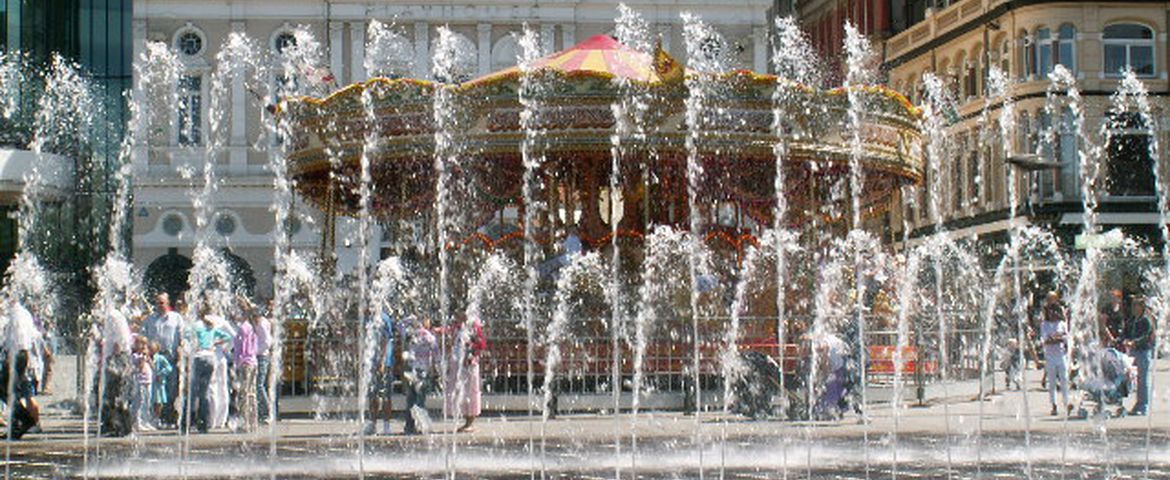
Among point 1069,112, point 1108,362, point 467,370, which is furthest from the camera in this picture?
point 1069,112

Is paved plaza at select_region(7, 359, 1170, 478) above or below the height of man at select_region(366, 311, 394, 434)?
below

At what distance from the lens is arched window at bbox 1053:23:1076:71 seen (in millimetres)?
Result: 43656

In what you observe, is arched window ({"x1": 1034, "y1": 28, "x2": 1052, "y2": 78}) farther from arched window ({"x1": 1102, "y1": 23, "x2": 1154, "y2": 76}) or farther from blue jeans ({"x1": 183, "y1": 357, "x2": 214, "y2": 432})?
blue jeans ({"x1": 183, "y1": 357, "x2": 214, "y2": 432})

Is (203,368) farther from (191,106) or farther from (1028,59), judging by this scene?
(1028,59)

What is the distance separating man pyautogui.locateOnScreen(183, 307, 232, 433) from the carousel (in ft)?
11.4

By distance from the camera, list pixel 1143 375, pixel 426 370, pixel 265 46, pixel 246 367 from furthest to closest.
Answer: pixel 265 46, pixel 1143 375, pixel 246 367, pixel 426 370

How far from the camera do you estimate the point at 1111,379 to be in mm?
18172

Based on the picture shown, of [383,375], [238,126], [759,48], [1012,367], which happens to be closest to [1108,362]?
[1012,367]

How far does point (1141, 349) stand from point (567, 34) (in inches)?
1190

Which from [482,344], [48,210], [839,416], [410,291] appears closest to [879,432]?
[839,416]

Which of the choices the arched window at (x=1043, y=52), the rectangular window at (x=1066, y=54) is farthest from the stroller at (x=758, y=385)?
the rectangular window at (x=1066, y=54)

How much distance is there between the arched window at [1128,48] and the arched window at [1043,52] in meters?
1.35

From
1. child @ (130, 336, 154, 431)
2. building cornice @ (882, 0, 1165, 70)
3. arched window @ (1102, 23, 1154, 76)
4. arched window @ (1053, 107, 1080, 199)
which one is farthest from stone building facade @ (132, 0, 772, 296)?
child @ (130, 336, 154, 431)

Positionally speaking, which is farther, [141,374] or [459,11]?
[459,11]
